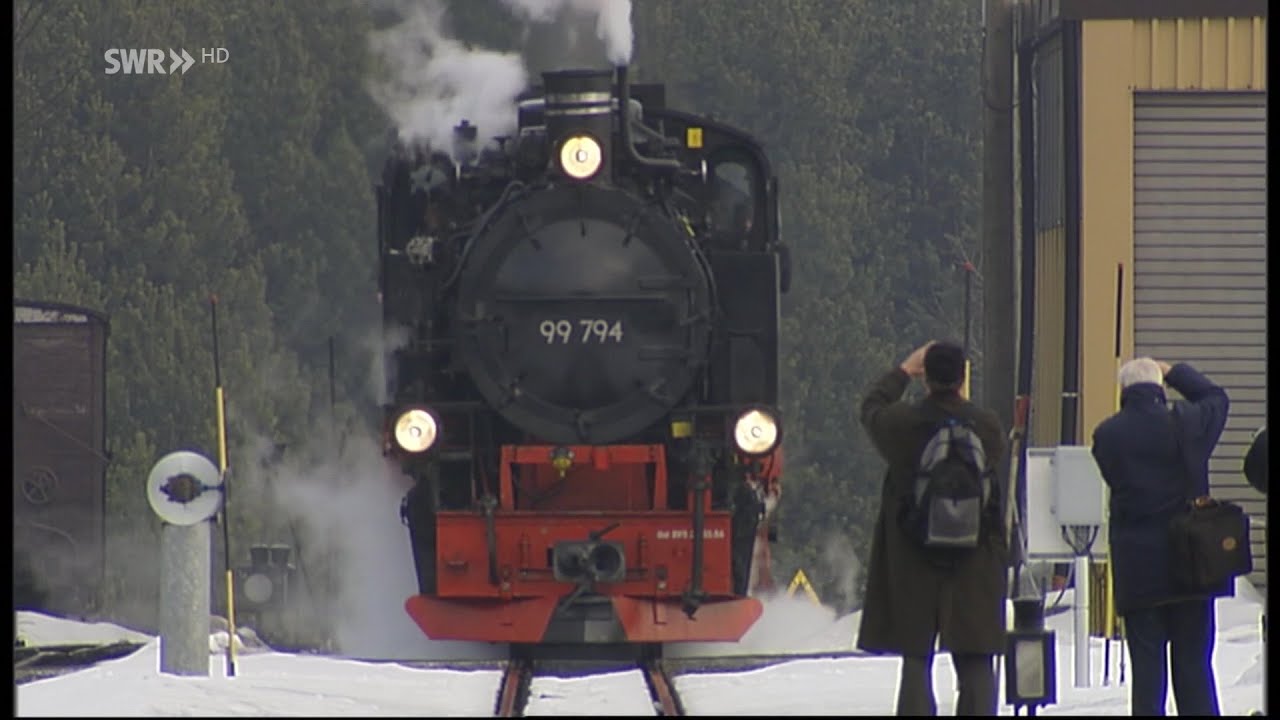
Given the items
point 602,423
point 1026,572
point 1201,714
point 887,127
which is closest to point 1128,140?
point 1026,572

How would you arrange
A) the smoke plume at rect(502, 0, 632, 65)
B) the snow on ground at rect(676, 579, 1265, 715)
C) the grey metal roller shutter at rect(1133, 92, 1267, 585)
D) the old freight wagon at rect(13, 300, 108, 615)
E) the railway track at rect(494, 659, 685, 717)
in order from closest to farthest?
1. the snow on ground at rect(676, 579, 1265, 715)
2. the railway track at rect(494, 659, 685, 717)
3. the grey metal roller shutter at rect(1133, 92, 1267, 585)
4. the smoke plume at rect(502, 0, 632, 65)
5. the old freight wagon at rect(13, 300, 108, 615)

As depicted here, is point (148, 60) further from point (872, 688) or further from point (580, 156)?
point (872, 688)

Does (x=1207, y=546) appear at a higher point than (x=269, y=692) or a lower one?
higher

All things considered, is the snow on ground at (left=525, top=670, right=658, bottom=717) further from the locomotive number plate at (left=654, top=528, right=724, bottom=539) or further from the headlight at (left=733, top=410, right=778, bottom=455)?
the headlight at (left=733, top=410, right=778, bottom=455)

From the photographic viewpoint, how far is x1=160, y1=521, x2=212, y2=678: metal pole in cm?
1491

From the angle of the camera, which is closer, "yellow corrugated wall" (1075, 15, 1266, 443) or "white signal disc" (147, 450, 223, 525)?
"white signal disc" (147, 450, 223, 525)

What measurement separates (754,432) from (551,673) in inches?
70.1

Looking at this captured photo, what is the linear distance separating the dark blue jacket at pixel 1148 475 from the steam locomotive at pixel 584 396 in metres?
4.62

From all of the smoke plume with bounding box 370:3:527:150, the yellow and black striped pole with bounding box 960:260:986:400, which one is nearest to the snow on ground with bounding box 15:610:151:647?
the smoke plume with bounding box 370:3:527:150

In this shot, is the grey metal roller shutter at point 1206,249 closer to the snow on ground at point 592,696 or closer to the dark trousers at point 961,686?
the snow on ground at point 592,696

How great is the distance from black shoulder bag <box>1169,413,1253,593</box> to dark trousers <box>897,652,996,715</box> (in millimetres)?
898

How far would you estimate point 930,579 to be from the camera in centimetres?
1144

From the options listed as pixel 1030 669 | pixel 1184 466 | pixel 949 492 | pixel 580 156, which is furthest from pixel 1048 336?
pixel 949 492

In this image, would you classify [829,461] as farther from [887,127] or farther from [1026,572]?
[1026,572]
